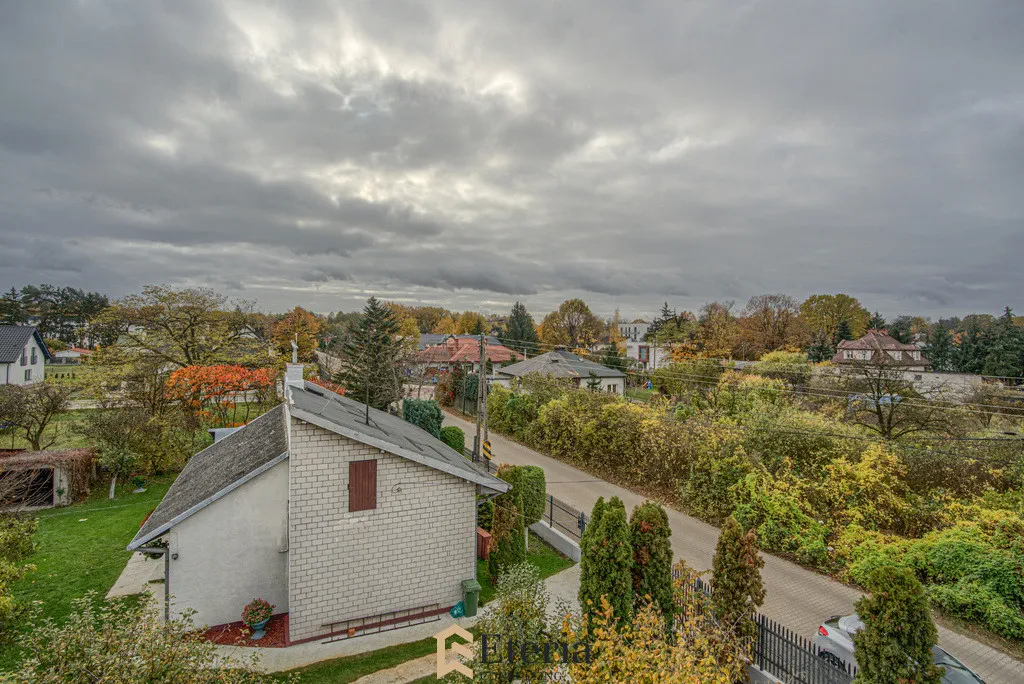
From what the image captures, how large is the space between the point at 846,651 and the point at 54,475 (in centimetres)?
2635

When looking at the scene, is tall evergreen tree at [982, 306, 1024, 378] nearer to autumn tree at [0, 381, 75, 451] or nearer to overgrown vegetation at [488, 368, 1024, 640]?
overgrown vegetation at [488, 368, 1024, 640]

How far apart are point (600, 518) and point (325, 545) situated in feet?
19.0

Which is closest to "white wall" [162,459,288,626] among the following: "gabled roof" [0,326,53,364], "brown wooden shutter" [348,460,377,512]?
"brown wooden shutter" [348,460,377,512]

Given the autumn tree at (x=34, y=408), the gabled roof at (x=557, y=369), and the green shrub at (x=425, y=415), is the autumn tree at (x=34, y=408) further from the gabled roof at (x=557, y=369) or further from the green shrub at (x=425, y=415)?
the gabled roof at (x=557, y=369)

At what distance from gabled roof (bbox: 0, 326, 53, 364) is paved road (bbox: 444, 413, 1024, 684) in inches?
1883

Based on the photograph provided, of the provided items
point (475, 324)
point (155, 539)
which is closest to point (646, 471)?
point (155, 539)

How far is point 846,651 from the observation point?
9289 millimetres

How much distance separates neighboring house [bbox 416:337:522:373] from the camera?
45312 millimetres

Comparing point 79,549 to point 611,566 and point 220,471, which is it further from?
point 611,566

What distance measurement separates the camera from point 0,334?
42156 millimetres

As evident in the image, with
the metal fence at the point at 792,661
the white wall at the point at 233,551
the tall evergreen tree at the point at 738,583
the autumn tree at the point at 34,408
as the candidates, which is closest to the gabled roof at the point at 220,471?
the white wall at the point at 233,551

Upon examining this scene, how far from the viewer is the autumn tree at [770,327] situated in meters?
46.1

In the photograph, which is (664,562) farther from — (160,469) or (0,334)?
(0,334)

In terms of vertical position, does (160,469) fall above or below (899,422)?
below
